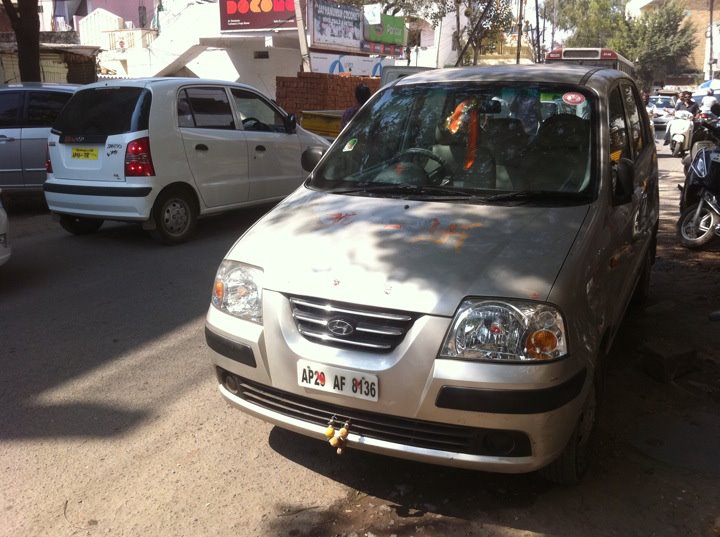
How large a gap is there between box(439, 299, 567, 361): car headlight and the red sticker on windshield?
1.67 meters

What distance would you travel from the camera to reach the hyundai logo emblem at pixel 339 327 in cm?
268

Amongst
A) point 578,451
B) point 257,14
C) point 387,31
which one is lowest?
point 578,451

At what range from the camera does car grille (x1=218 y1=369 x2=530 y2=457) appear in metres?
2.63

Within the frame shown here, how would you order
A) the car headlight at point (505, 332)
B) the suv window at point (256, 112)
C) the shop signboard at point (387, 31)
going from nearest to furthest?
the car headlight at point (505, 332) < the suv window at point (256, 112) < the shop signboard at point (387, 31)

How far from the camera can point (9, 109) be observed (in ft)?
30.3

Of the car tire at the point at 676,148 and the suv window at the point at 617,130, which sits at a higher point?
the suv window at the point at 617,130

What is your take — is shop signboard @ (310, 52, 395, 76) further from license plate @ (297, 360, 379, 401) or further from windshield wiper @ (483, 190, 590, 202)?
license plate @ (297, 360, 379, 401)

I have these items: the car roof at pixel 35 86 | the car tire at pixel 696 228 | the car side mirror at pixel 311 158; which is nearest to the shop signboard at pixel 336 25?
the car roof at pixel 35 86

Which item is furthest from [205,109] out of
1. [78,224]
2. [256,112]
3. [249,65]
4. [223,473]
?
[249,65]

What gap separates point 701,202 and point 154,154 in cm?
592

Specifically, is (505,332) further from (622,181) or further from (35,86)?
(35,86)

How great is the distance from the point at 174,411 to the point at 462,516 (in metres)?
1.77

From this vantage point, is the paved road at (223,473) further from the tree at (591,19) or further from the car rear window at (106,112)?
the tree at (591,19)

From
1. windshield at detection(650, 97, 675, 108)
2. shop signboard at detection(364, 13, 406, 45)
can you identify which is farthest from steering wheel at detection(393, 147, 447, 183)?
windshield at detection(650, 97, 675, 108)
